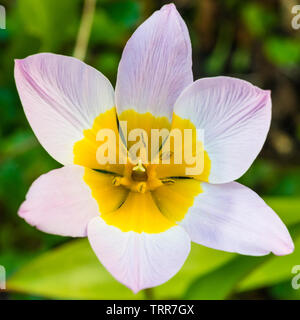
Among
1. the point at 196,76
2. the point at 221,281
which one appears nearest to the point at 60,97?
the point at 221,281

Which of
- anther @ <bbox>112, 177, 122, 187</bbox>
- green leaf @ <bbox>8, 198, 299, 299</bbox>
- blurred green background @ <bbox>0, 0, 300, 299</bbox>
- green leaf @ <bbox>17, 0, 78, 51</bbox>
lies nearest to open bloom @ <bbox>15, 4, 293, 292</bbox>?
anther @ <bbox>112, 177, 122, 187</bbox>

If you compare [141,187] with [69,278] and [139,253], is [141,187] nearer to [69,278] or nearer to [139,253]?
[139,253]

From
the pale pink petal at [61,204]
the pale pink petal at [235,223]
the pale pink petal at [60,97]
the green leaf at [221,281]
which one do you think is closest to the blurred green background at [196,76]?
the green leaf at [221,281]

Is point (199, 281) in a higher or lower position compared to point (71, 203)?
lower

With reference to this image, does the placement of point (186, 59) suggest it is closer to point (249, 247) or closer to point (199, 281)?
point (249, 247)

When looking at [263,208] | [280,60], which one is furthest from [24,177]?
Answer: [280,60]

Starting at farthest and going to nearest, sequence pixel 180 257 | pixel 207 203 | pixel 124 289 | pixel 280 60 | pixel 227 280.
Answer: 1. pixel 280 60
2. pixel 124 289
3. pixel 227 280
4. pixel 207 203
5. pixel 180 257

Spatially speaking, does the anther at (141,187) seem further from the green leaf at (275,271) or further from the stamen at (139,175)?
the green leaf at (275,271)

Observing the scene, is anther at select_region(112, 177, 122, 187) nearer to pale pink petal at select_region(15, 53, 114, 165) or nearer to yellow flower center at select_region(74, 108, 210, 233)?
yellow flower center at select_region(74, 108, 210, 233)
